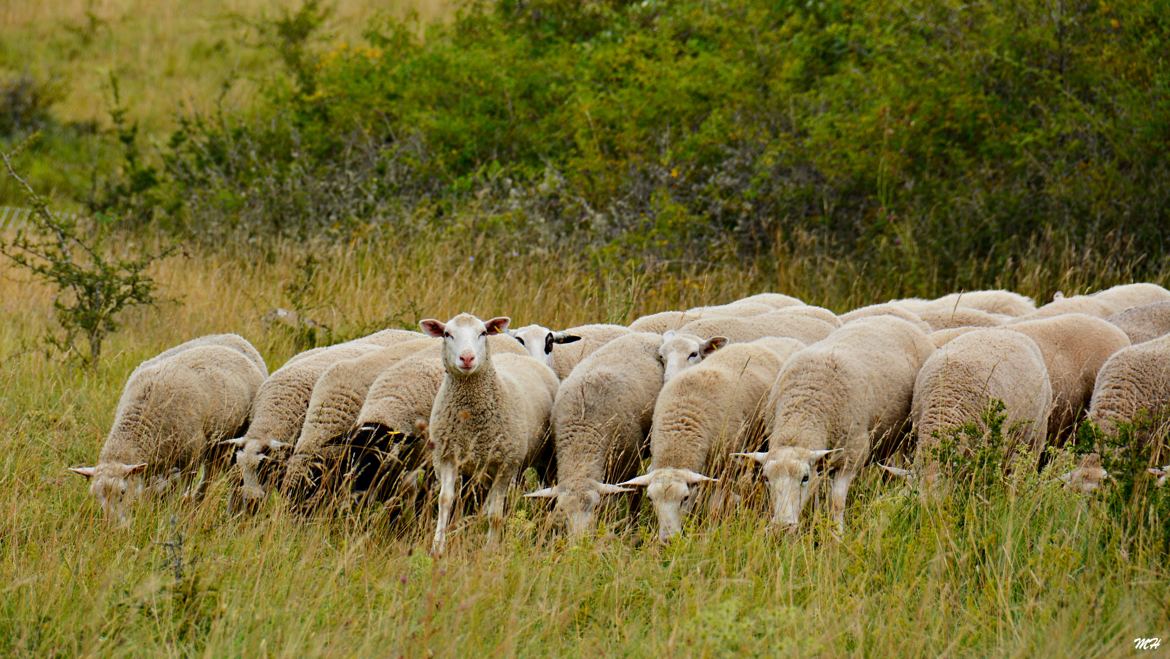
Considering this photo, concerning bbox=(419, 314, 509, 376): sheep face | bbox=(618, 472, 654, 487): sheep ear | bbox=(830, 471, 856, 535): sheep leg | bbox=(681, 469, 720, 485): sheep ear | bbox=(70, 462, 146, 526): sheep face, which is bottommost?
bbox=(830, 471, 856, 535): sheep leg

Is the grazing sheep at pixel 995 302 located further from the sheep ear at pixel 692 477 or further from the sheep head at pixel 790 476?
the sheep ear at pixel 692 477

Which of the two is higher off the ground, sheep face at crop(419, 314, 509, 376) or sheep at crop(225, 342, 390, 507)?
sheep face at crop(419, 314, 509, 376)

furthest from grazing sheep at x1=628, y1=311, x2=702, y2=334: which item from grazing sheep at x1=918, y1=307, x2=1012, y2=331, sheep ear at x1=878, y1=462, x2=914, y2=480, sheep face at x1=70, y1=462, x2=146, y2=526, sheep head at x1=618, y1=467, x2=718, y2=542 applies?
sheep face at x1=70, y1=462, x2=146, y2=526

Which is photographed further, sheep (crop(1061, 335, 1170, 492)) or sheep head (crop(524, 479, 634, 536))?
sheep (crop(1061, 335, 1170, 492))

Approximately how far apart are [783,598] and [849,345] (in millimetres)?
2603

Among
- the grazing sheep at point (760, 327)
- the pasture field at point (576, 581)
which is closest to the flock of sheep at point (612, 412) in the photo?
the pasture field at point (576, 581)

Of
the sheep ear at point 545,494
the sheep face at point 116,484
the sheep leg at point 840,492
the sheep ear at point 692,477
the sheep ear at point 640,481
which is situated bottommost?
the sheep leg at point 840,492

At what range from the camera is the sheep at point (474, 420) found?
653cm

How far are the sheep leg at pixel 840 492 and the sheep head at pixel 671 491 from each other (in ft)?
2.10

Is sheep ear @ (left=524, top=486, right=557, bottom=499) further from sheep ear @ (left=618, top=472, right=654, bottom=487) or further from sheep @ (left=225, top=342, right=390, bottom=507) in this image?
sheep @ (left=225, top=342, right=390, bottom=507)

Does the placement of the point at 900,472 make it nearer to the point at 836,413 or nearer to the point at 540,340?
the point at 836,413

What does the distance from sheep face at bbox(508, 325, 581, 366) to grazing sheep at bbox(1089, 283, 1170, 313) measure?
4079 mm

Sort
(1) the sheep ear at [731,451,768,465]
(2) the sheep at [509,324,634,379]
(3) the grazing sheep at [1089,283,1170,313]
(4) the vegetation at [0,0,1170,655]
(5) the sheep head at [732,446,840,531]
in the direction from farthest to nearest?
(3) the grazing sheep at [1089,283,1170,313] → (2) the sheep at [509,324,634,379] → (1) the sheep ear at [731,451,768,465] → (5) the sheep head at [732,446,840,531] → (4) the vegetation at [0,0,1170,655]

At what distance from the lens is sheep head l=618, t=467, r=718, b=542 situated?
6.29 meters
